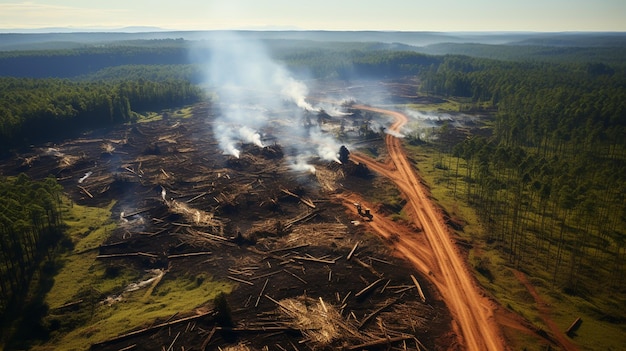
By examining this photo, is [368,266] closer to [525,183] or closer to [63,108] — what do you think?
[525,183]

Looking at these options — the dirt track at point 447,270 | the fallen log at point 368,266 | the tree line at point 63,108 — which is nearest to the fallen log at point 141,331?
the fallen log at point 368,266

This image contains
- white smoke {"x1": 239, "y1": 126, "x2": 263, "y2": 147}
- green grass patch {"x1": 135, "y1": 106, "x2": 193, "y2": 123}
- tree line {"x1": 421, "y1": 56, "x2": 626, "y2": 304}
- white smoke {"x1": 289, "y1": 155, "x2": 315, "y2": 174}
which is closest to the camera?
tree line {"x1": 421, "y1": 56, "x2": 626, "y2": 304}

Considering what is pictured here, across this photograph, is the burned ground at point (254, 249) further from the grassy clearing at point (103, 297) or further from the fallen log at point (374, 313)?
the grassy clearing at point (103, 297)

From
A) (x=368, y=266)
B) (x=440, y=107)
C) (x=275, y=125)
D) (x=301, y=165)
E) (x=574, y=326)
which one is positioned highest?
(x=440, y=107)

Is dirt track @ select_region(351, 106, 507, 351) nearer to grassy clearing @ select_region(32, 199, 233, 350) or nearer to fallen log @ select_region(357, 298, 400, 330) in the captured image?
fallen log @ select_region(357, 298, 400, 330)

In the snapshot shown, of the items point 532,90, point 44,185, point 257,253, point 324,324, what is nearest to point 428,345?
point 324,324

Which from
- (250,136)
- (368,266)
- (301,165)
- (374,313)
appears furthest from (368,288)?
(250,136)

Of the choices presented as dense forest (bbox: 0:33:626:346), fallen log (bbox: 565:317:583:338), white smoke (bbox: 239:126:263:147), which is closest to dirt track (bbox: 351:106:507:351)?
dense forest (bbox: 0:33:626:346)

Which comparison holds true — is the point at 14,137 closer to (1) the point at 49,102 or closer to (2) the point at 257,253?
(1) the point at 49,102
